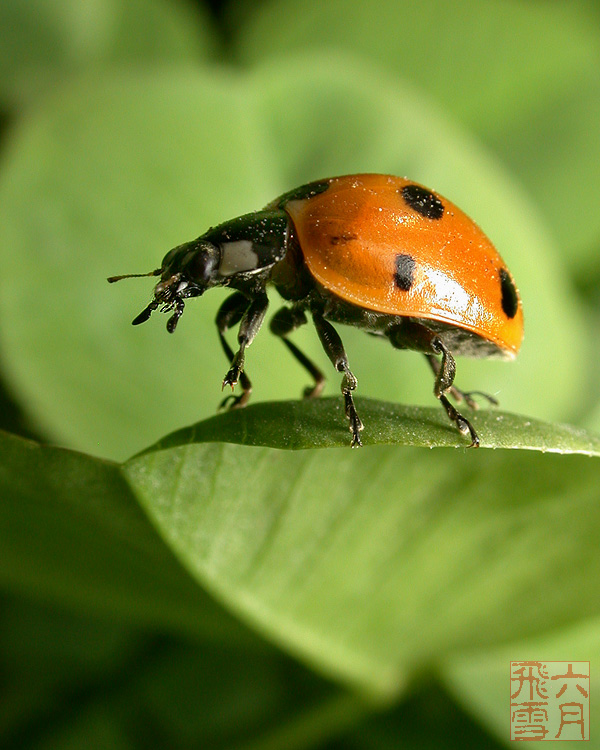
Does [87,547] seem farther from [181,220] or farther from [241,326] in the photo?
[181,220]

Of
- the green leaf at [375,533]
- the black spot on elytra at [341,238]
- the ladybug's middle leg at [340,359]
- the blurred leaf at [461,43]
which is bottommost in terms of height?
the green leaf at [375,533]

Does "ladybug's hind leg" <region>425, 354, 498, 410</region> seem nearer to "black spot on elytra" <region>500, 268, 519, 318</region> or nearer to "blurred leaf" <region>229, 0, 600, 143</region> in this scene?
"black spot on elytra" <region>500, 268, 519, 318</region>

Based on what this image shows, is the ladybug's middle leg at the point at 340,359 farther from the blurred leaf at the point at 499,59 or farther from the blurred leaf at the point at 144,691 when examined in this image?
the blurred leaf at the point at 499,59

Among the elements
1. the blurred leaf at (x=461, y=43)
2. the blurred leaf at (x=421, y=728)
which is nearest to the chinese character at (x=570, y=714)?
the blurred leaf at (x=421, y=728)

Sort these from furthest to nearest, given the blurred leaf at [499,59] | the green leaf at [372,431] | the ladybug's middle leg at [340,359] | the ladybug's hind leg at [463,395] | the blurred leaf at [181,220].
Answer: the blurred leaf at [499,59] → the blurred leaf at [181,220] → the ladybug's hind leg at [463,395] → the ladybug's middle leg at [340,359] → the green leaf at [372,431]

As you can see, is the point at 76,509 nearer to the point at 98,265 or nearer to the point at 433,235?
the point at 433,235

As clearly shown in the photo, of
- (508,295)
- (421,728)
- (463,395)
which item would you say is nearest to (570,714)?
(421,728)

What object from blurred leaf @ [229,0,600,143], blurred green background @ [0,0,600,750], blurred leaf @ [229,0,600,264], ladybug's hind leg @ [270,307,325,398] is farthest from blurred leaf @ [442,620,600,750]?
blurred leaf @ [229,0,600,143]
